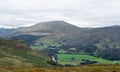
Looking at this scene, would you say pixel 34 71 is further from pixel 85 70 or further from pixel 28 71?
pixel 85 70

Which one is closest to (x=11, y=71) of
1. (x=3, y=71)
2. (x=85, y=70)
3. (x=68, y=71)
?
(x=3, y=71)

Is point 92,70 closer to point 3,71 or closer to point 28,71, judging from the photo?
point 28,71

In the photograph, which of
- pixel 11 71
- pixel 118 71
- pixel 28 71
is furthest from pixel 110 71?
pixel 11 71

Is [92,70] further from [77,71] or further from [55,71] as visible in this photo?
[55,71]

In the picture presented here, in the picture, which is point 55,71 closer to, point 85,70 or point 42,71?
point 42,71

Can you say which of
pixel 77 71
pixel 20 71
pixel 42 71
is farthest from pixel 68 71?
pixel 20 71

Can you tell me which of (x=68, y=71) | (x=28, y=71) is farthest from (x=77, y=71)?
(x=28, y=71)
